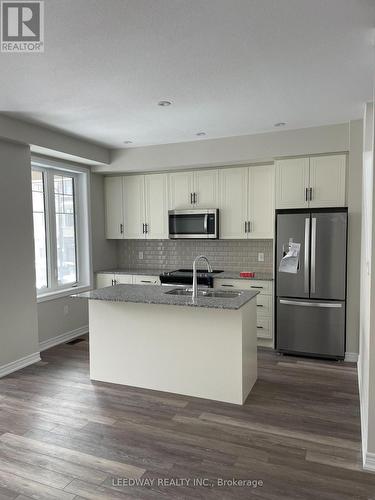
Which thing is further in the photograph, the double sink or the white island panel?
the double sink

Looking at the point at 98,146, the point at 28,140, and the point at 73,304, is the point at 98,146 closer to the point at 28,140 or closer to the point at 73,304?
the point at 28,140

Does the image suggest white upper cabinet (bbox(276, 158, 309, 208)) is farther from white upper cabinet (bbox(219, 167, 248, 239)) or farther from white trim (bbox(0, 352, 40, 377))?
white trim (bbox(0, 352, 40, 377))

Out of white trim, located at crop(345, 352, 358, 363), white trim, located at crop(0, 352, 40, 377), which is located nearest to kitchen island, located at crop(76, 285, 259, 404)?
white trim, located at crop(0, 352, 40, 377)

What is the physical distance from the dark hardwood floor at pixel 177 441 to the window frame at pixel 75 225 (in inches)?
60.3

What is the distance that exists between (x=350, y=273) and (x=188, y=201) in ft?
7.81

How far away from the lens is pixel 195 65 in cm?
261

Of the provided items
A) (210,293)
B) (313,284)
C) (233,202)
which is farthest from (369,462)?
(233,202)

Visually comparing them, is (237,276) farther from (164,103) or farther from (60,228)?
(60,228)

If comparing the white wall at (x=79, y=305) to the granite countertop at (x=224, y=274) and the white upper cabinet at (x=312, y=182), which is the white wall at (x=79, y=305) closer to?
the granite countertop at (x=224, y=274)

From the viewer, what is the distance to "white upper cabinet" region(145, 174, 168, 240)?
17.8 feet

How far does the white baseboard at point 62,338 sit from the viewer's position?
471cm

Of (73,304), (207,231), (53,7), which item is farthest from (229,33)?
(73,304)

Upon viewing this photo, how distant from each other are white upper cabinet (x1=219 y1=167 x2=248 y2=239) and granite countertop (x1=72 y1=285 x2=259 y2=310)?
1669 mm

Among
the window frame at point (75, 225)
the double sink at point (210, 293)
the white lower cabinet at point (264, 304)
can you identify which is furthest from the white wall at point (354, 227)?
the window frame at point (75, 225)
